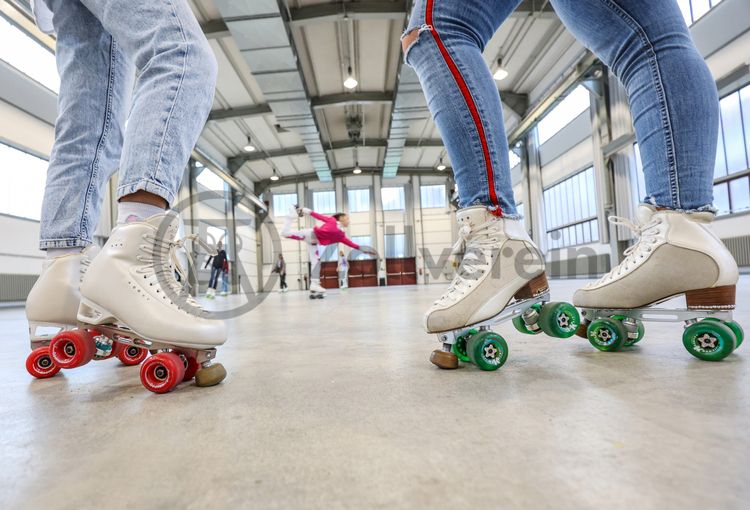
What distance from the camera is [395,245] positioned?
55.8 feet

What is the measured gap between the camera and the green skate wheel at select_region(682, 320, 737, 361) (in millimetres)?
778

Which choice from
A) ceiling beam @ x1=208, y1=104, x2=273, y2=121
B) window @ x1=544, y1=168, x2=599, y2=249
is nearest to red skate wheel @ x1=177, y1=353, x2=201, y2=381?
window @ x1=544, y1=168, x2=599, y2=249

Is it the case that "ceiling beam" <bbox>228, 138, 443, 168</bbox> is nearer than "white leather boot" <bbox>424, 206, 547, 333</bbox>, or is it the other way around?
"white leather boot" <bbox>424, 206, 547, 333</bbox>

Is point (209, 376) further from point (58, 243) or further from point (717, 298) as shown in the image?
point (717, 298)

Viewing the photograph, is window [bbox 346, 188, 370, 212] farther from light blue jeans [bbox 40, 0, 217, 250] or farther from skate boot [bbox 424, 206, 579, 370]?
skate boot [bbox 424, 206, 579, 370]

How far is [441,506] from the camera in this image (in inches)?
12.1

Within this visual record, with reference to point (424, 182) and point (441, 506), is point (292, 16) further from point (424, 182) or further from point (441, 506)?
point (424, 182)

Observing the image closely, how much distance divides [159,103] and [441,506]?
2.68 ft

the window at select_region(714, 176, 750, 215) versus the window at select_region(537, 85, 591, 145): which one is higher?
the window at select_region(537, 85, 591, 145)

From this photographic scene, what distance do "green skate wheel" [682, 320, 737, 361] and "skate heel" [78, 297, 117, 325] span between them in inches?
42.0

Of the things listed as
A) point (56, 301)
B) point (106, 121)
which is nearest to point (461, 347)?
point (56, 301)

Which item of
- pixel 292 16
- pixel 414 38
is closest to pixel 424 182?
pixel 292 16

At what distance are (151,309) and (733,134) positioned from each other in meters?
8.33

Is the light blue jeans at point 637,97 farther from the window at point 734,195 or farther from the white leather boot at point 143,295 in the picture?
the window at point 734,195
